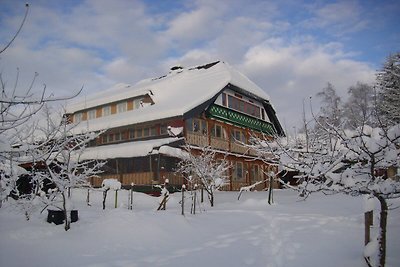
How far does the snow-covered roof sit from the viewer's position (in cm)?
2292

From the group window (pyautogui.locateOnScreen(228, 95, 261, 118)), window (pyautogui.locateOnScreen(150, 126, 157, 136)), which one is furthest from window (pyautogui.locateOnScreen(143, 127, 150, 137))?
window (pyautogui.locateOnScreen(228, 95, 261, 118))

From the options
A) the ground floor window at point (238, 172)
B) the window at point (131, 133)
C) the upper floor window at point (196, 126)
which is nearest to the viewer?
the upper floor window at point (196, 126)

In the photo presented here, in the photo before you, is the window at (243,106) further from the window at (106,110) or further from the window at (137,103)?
the window at (106,110)

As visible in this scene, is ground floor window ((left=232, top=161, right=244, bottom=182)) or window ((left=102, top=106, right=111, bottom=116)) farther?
window ((left=102, top=106, right=111, bottom=116))

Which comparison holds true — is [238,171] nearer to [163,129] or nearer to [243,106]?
[243,106]

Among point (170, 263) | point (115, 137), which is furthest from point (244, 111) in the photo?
point (170, 263)

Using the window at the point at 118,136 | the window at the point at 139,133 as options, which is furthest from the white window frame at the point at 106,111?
the window at the point at 139,133

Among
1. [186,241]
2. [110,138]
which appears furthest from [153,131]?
[186,241]

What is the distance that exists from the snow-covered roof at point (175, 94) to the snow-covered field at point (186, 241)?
11879 mm

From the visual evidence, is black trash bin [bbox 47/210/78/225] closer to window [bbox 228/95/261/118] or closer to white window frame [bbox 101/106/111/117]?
white window frame [bbox 101/106/111/117]

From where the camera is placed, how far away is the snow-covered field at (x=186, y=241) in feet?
23.4

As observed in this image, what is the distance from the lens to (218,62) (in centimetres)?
3125

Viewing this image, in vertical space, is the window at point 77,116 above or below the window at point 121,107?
below

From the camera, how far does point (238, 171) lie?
2792cm
